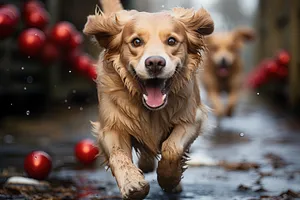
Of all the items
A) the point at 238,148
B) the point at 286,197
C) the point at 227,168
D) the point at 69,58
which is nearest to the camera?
the point at 286,197

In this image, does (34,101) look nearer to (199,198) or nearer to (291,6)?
(291,6)

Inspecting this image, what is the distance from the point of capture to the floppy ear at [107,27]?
3.56m

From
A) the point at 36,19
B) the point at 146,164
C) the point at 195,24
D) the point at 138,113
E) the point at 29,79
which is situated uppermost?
the point at 195,24

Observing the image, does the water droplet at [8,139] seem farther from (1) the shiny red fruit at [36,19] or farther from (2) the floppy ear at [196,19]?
(2) the floppy ear at [196,19]

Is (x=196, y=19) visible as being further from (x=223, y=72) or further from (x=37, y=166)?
(x=223, y=72)

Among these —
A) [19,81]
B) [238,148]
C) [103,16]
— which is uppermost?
[103,16]

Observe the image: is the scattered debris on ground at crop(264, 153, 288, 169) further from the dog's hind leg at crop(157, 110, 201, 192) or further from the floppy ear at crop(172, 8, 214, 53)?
the floppy ear at crop(172, 8, 214, 53)

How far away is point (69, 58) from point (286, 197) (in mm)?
5540

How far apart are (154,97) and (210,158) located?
2.45 metres

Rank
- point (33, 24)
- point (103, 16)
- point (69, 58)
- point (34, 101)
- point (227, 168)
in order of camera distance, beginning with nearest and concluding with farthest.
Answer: point (103, 16) → point (227, 168) → point (33, 24) → point (69, 58) → point (34, 101)

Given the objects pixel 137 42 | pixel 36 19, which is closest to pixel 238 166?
pixel 137 42

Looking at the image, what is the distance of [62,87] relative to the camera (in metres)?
13.0

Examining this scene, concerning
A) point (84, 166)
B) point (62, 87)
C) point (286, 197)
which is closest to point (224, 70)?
point (62, 87)

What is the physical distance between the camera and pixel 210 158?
5.71 meters
